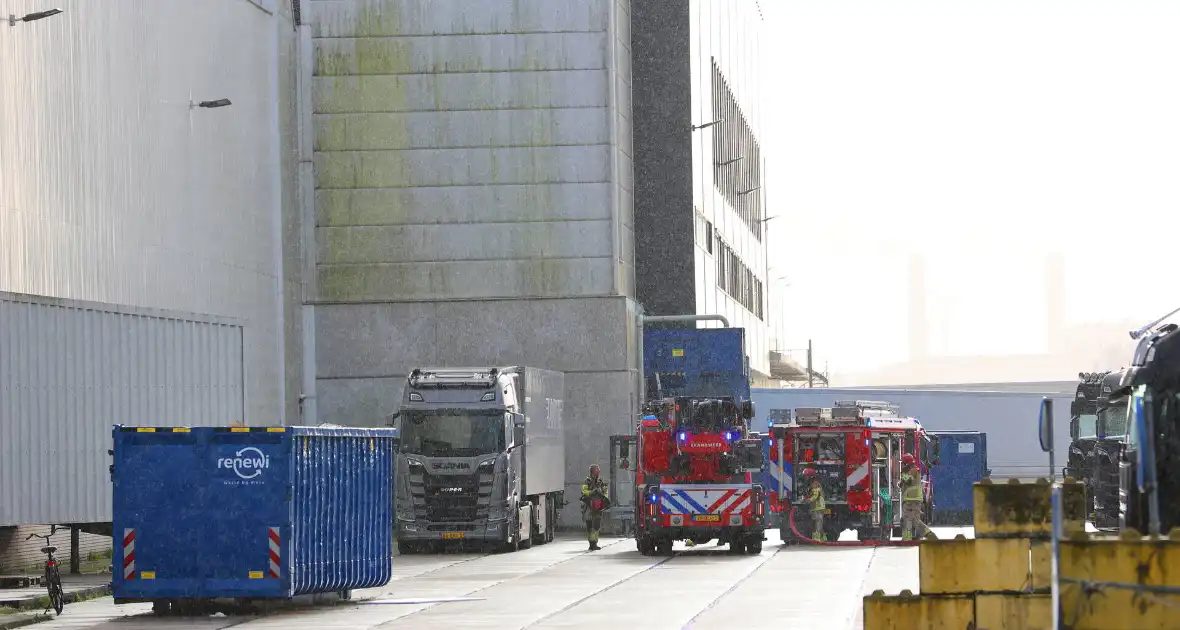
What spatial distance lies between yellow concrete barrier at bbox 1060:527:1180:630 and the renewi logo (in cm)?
1609

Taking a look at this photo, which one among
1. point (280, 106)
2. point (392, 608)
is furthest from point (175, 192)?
point (392, 608)

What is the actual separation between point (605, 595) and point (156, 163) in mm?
16944

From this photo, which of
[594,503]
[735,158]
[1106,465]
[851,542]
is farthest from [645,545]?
[735,158]

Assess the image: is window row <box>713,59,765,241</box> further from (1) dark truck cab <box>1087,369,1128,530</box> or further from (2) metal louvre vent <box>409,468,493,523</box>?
(2) metal louvre vent <box>409,468,493,523</box>

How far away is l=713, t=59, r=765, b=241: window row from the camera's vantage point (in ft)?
219

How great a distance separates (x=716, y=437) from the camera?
38531 millimetres

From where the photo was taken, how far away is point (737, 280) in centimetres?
7288

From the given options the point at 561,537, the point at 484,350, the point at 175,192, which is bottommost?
the point at 561,537

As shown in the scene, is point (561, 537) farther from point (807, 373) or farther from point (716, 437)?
point (807, 373)

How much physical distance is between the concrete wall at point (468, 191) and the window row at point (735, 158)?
1196 centimetres

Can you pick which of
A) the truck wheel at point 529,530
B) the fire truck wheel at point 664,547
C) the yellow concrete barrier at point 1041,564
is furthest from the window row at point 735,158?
the yellow concrete barrier at point 1041,564

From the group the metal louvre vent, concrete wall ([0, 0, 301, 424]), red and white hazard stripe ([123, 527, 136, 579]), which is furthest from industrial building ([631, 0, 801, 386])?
red and white hazard stripe ([123, 527, 136, 579])

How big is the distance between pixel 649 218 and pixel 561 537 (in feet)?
37.3

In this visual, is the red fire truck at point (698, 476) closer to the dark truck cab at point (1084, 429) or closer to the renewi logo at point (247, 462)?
the dark truck cab at point (1084, 429)
